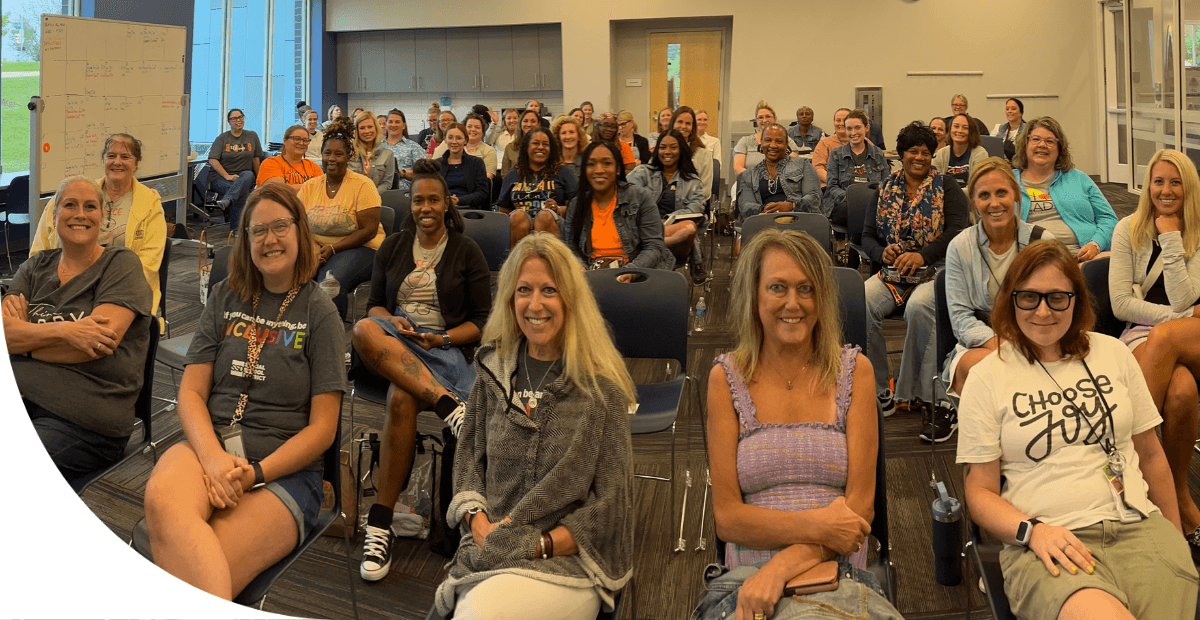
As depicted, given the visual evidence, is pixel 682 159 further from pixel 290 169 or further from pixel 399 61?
pixel 399 61

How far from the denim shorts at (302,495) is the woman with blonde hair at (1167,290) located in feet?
8.31

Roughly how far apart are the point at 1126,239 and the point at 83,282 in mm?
3419

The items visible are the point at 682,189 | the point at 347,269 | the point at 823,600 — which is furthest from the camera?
the point at 682,189

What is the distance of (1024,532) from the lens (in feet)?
6.35

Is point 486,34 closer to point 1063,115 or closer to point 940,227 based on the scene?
point 1063,115

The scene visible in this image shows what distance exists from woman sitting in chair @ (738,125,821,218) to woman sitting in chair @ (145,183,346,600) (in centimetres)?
424

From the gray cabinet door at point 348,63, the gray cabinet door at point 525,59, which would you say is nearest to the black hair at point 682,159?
the gray cabinet door at point 525,59

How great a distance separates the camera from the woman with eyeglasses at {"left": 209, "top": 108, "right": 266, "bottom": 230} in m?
10.3

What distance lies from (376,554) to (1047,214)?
3.16 meters

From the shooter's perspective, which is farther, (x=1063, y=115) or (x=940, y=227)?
(x=1063, y=115)

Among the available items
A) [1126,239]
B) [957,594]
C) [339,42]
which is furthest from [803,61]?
[957,594]

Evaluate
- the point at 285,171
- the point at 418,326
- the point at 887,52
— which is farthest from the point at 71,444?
the point at 887,52

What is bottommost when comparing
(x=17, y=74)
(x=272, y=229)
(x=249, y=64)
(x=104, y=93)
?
(x=272, y=229)

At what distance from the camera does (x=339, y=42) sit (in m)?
15.3
